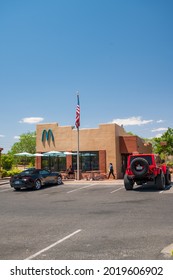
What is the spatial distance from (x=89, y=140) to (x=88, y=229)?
2159 cm

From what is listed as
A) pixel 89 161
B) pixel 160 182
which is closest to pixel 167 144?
pixel 89 161

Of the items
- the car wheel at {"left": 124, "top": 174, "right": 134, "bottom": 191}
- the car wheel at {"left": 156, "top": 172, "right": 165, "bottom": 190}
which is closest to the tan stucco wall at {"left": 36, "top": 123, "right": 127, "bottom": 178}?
the car wheel at {"left": 124, "top": 174, "right": 134, "bottom": 191}

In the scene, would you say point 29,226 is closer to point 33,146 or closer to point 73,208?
point 73,208

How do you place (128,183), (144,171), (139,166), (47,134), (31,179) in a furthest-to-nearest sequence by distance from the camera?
(47,134)
(31,179)
(128,183)
(139,166)
(144,171)

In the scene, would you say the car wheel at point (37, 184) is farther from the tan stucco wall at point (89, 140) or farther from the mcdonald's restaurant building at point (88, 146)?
the tan stucco wall at point (89, 140)

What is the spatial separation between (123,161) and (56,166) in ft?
23.1

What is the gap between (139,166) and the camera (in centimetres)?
1722

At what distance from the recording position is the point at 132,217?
10.0 metres

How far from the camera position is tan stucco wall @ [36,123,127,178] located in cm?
2883

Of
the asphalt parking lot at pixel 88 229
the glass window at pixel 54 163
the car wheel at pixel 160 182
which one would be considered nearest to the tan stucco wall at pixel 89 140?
the glass window at pixel 54 163

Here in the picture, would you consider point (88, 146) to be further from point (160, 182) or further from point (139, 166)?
point (160, 182)

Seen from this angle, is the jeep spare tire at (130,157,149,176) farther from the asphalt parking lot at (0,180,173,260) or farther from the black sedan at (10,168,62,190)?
the black sedan at (10,168,62,190)
